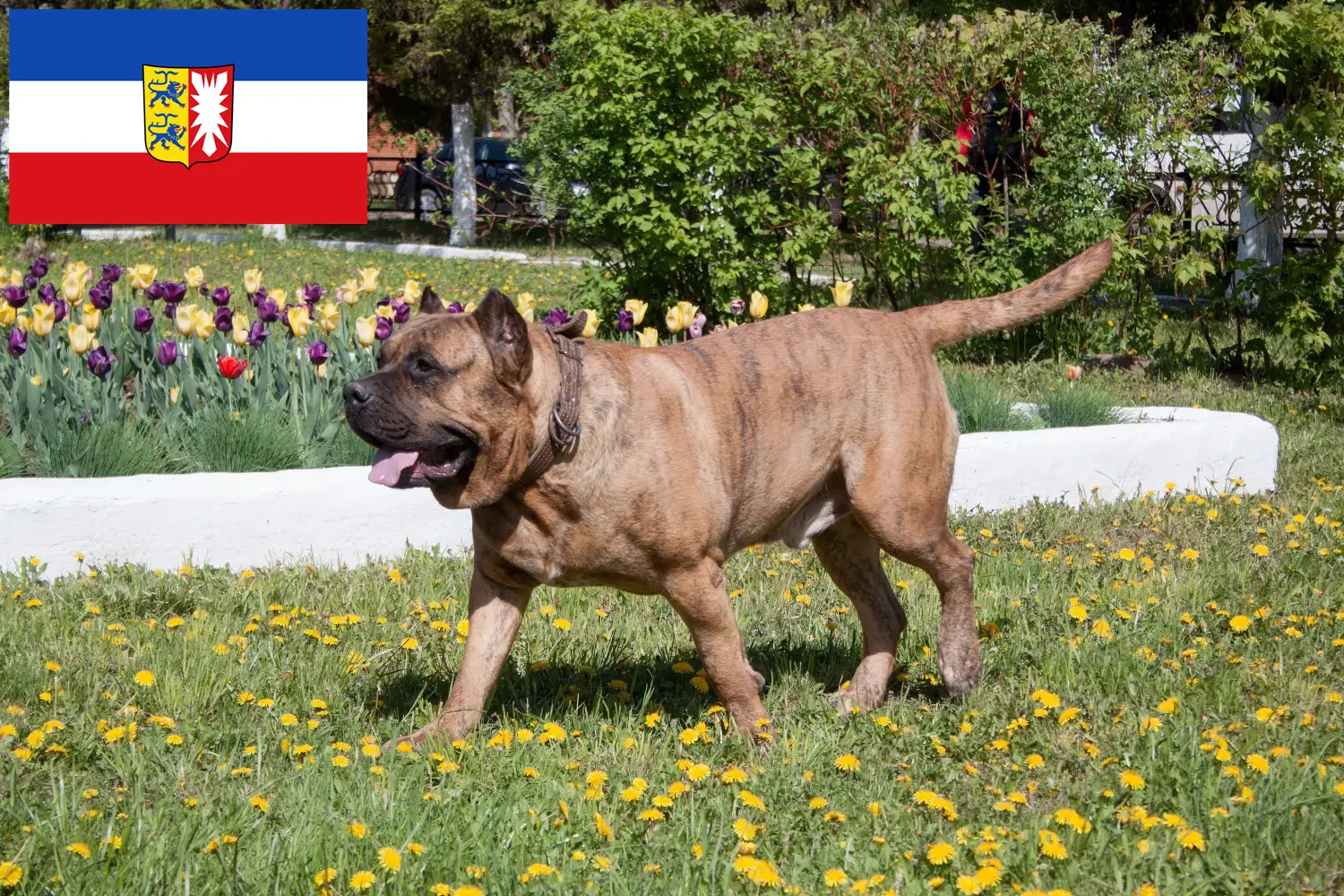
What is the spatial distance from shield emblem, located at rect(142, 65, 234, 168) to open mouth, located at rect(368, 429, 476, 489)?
37.8 feet

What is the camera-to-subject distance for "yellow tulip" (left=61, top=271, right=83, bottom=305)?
23.5ft

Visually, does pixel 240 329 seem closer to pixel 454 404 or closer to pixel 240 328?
pixel 240 328

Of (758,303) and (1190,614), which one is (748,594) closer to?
(1190,614)

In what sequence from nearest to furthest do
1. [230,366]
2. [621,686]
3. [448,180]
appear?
[621,686] < [230,366] < [448,180]

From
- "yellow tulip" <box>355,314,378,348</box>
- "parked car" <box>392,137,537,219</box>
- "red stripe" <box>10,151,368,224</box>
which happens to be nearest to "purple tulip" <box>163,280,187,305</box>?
"yellow tulip" <box>355,314,378,348</box>

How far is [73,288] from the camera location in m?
7.19

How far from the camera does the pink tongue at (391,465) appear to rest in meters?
3.77

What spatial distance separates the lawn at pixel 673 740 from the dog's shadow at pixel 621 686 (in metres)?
0.02

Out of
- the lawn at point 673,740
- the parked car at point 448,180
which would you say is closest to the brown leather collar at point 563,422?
the lawn at point 673,740

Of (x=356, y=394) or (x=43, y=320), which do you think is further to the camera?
(x=43, y=320)

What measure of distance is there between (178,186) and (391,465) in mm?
15057

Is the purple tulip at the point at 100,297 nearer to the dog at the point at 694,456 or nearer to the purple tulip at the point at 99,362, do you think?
the purple tulip at the point at 99,362

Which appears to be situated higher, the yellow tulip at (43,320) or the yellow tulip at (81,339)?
the yellow tulip at (43,320)

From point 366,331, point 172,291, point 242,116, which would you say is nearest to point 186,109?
point 242,116
